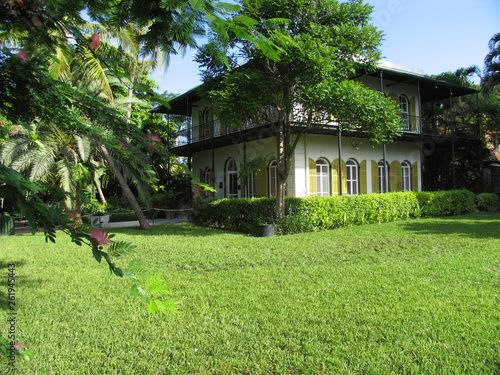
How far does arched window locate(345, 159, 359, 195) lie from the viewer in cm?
1549

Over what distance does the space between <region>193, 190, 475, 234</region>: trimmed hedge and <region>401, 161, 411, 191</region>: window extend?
253 cm

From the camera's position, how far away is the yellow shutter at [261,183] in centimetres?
1503

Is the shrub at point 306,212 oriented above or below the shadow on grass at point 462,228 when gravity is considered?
above

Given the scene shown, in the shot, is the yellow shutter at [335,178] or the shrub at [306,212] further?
the yellow shutter at [335,178]

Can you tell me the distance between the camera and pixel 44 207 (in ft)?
3.62

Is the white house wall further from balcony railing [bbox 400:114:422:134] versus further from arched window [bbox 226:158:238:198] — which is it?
balcony railing [bbox 400:114:422:134]

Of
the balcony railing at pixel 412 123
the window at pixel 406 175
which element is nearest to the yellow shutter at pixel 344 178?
the balcony railing at pixel 412 123

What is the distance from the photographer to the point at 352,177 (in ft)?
51.1

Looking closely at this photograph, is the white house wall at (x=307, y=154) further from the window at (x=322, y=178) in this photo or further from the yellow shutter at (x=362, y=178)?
the window at (x=322, y=178)

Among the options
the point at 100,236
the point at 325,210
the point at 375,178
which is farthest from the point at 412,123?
the point at 100,236

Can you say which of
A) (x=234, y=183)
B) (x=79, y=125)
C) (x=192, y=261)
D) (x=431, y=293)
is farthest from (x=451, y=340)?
(x=234, y=183)

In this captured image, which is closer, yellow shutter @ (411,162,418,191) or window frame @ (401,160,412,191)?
window frame @ (401,160,412,191)

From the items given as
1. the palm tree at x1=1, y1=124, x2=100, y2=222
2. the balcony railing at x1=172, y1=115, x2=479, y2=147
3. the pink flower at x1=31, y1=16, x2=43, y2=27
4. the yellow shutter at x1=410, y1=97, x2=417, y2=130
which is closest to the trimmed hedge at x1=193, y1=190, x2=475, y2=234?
the balcony railing at x1=172, y1=115, x2=479, y2=147

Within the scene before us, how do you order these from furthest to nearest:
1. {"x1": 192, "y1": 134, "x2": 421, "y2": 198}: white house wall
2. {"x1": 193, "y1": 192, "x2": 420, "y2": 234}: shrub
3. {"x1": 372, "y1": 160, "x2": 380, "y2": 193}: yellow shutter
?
{"x1": 372, "y1": 160, "x2": 380, "y2": 193}: yellow shutter → {"x1": 192, "y1": 134, "x2": 421, "y2": 198}: white house wall → {"x1": 193, "y1": 192, "x2": 420, "y2": 234}: shrub
